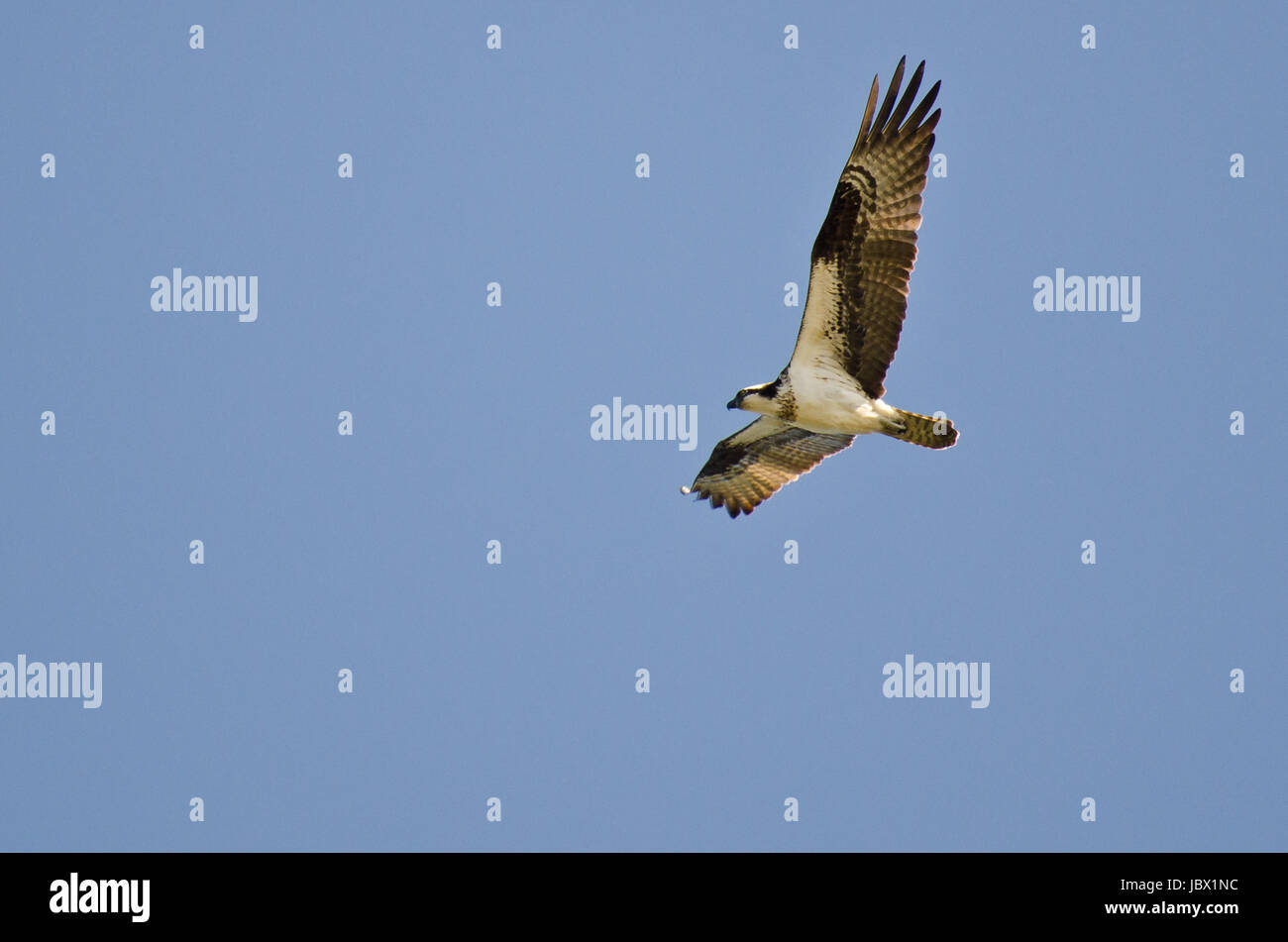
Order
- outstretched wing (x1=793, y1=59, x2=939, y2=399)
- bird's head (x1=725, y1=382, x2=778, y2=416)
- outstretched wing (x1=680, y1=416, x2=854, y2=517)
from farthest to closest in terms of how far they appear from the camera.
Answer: outstretched wing (x1=680, y1=416, x2=854, y2=517) < bird's head (x1=725, y1=382, x2=778, y2=416) < outstretched wing (x1=793, y1=59, x2=939, y2=399)

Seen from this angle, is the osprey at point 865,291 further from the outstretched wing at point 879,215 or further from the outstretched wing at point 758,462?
the outstretched wing at point 758,462

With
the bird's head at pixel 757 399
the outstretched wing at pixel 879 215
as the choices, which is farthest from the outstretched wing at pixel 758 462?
the outstretched wing at pixel 879 215

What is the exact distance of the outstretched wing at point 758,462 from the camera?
1434cm

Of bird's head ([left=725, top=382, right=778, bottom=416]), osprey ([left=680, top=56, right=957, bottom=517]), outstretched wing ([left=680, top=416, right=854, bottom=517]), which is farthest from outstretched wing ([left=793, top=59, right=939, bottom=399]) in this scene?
outstretched wing ([left=680, top=416, right=854, bottom=517])

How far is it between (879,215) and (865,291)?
0.60 metres

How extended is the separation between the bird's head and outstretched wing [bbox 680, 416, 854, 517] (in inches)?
36.2

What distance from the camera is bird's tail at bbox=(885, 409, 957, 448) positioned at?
1241 cm

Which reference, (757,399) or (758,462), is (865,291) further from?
(758,462)

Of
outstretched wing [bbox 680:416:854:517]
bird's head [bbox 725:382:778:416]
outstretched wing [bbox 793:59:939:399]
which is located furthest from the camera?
outstretched wing [bbox 680:416:854:517]

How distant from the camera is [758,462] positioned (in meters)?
14.7

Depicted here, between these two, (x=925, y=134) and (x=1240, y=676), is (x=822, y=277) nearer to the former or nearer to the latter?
(x=925, y=134)

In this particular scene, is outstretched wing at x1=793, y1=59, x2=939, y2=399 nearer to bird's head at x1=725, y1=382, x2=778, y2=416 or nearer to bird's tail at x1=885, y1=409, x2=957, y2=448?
bird's tail at x1=885, y1=409, x2=957, y2=448

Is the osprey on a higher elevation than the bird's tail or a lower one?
higher
